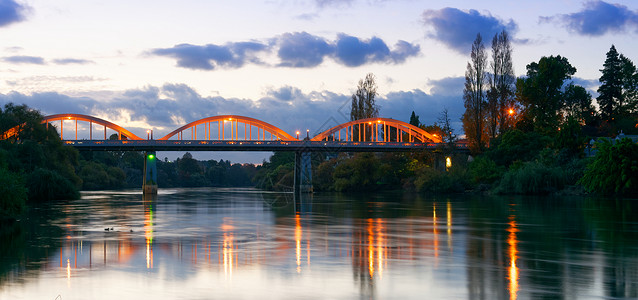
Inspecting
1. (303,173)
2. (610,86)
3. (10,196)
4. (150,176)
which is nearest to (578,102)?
(610,86)

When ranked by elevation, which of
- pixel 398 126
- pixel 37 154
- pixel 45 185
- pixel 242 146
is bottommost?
pixel 45 185

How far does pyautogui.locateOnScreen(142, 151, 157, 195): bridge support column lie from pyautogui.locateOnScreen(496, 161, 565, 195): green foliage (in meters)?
52.5

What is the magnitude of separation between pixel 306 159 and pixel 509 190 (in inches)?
1753

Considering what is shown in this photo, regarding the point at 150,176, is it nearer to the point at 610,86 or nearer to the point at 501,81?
the point at 501,81

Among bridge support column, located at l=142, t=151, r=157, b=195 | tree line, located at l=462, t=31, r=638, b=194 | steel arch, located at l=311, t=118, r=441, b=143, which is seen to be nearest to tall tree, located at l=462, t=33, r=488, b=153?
tree line, located at l=462, t=31, r=638, b=194

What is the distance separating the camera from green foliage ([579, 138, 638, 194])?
55312 millimetres

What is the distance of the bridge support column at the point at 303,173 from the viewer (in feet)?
330

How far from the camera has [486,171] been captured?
266 ft

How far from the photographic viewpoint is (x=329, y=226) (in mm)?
29453

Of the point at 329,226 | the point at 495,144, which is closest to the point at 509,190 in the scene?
the point at 495,144

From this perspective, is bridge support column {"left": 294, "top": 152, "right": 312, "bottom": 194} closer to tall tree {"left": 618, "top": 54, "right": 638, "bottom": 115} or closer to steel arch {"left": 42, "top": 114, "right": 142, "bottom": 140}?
steel arch {"left": 42, "top": 114, "right": 142, "bottom": 140}

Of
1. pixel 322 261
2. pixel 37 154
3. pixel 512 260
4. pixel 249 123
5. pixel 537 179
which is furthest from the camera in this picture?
pixel 249 123

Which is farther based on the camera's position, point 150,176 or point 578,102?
point 578,102

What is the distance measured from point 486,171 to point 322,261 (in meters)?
67.2
